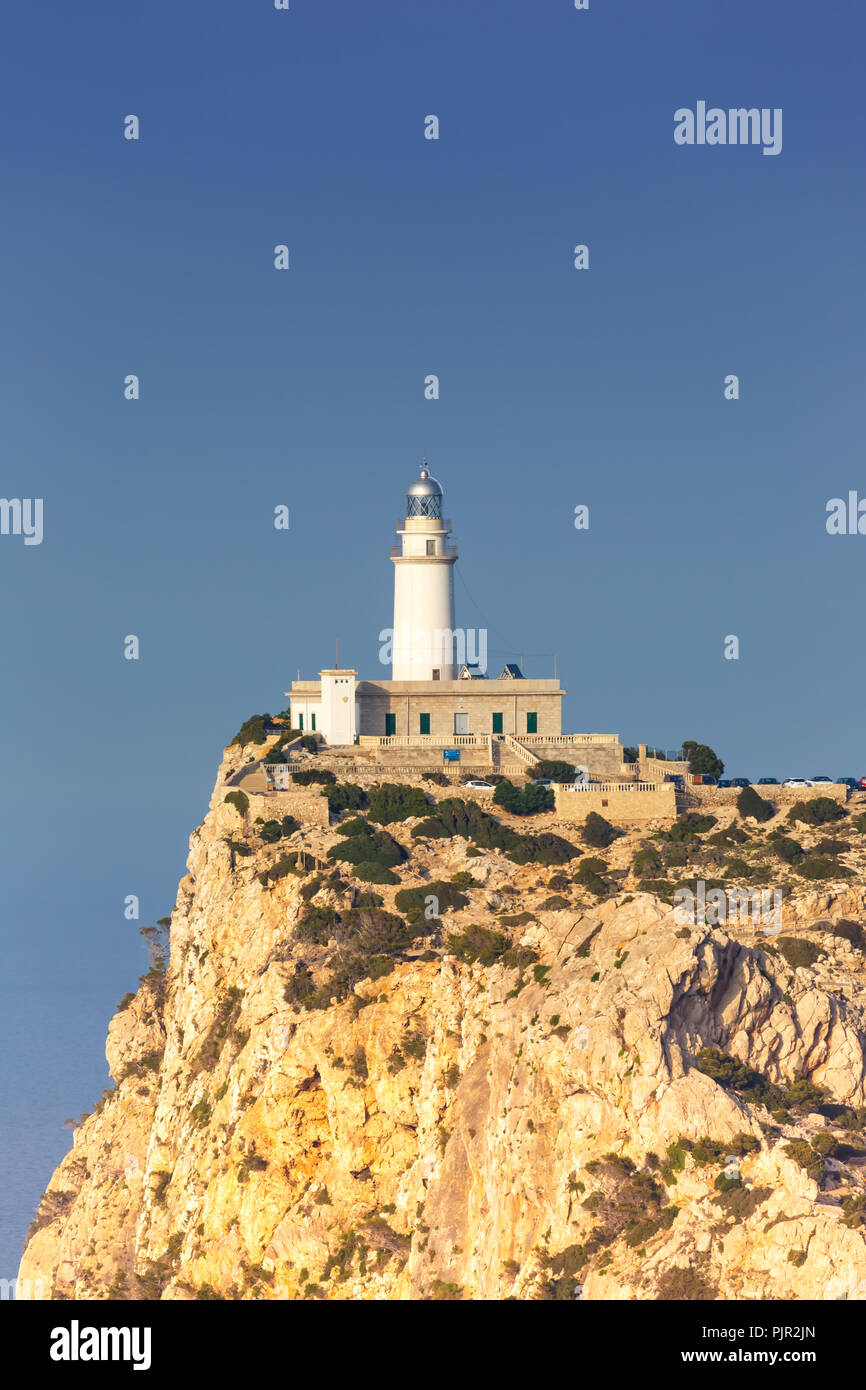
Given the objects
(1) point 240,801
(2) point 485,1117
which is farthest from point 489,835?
(2) point 485,1117

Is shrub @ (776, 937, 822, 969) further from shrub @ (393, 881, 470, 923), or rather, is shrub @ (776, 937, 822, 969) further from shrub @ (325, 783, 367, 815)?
shrub @ (325, 783, 367, 815)

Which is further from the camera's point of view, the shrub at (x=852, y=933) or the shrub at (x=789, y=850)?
the shrub at (x=789, y=850)

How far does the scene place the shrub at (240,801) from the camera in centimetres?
6962

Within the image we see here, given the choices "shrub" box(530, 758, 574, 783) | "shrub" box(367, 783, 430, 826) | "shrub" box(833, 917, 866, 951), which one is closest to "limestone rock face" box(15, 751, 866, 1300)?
"shrub" box(833, 917, 866, 951)

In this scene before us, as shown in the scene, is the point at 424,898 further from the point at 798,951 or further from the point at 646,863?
the point at 798,951

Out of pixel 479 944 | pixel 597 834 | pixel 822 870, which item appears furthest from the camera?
pixel 597 834

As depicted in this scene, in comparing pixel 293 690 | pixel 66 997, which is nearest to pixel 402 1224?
pixel 293 690

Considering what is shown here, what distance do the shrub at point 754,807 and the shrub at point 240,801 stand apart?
18571 millimetres

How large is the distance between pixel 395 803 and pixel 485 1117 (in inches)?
893

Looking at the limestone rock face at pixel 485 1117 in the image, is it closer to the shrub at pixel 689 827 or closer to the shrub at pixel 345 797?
the shrub at pixel 345 797

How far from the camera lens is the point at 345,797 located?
2719 inches

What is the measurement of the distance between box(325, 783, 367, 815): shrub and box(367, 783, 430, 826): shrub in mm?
356

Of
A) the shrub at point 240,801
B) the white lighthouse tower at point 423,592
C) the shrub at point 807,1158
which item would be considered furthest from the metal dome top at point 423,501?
the shrub at point 807,1158
